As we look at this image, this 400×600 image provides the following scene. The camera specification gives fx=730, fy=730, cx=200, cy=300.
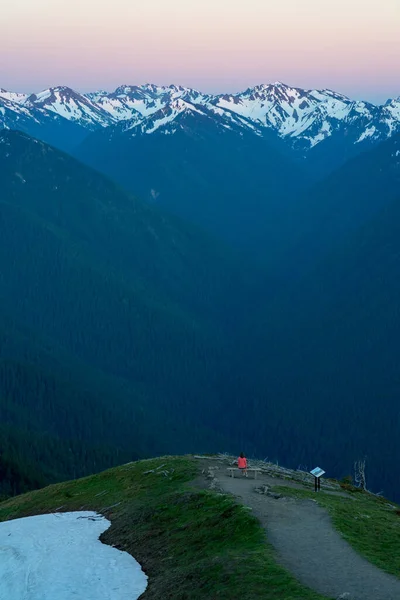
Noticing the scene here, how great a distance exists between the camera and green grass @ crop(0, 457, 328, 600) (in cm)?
3328

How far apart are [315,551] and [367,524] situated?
8330 mm

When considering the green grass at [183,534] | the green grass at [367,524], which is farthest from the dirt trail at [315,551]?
the green grass at [183,534]

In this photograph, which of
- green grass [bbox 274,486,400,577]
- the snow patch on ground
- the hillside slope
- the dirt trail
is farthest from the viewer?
the snow patch on ground

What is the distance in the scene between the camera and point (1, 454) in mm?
194500

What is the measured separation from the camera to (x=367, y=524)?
44562 mm

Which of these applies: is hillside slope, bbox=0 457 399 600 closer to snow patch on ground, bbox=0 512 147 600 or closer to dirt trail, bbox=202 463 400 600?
dirt trail, bbox=202 463 400 600

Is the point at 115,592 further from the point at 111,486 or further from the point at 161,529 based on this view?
the point at 111,486

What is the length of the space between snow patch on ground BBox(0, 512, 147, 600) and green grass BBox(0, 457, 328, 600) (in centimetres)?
114

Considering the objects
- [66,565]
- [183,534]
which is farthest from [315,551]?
[66,565]

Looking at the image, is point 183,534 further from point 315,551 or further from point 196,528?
point 315,551

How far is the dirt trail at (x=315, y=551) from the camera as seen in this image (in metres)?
32.1

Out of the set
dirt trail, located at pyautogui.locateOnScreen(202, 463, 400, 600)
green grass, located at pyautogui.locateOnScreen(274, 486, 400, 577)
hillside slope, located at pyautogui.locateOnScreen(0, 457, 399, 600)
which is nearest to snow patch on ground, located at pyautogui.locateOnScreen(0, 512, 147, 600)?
hillside slope, located at pyautogui.locateOnScreen(0, 457, 399, 600)

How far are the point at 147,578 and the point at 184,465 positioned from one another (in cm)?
2297

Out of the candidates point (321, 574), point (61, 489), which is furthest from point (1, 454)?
point (321, 574)
